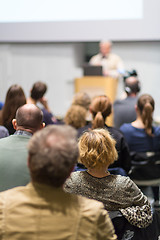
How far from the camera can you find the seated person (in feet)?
5.68

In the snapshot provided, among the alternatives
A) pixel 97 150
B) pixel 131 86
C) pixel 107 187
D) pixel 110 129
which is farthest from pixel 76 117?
pixel 107 187

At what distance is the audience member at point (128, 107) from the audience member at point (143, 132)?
0.64 m

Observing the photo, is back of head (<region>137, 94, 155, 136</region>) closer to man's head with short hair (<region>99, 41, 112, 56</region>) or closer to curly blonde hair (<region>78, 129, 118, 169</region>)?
curly blonde hair (<region>78, 129, 118, 169</region>)

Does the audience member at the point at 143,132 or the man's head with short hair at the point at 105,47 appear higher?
the man's head with short hair at the point at 105,47

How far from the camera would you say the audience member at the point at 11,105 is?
2.84 m

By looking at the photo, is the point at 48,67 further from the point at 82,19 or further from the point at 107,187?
the point at 107,187

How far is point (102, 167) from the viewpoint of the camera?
178cm

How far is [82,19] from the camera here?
19.0 feet

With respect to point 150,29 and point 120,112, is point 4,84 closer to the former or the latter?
point 150,29

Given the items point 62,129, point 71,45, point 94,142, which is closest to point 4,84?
point 71,45

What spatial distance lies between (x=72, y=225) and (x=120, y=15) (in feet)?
16.1

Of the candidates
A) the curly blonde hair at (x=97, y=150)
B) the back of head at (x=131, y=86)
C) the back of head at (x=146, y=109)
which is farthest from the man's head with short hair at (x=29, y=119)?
the back of head at (x=131, y=86)

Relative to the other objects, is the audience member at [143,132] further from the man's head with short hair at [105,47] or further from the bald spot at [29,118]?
the man's head with short hair at [105,47]

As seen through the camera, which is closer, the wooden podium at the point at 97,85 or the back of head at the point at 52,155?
the back of head at the point at 52,155
